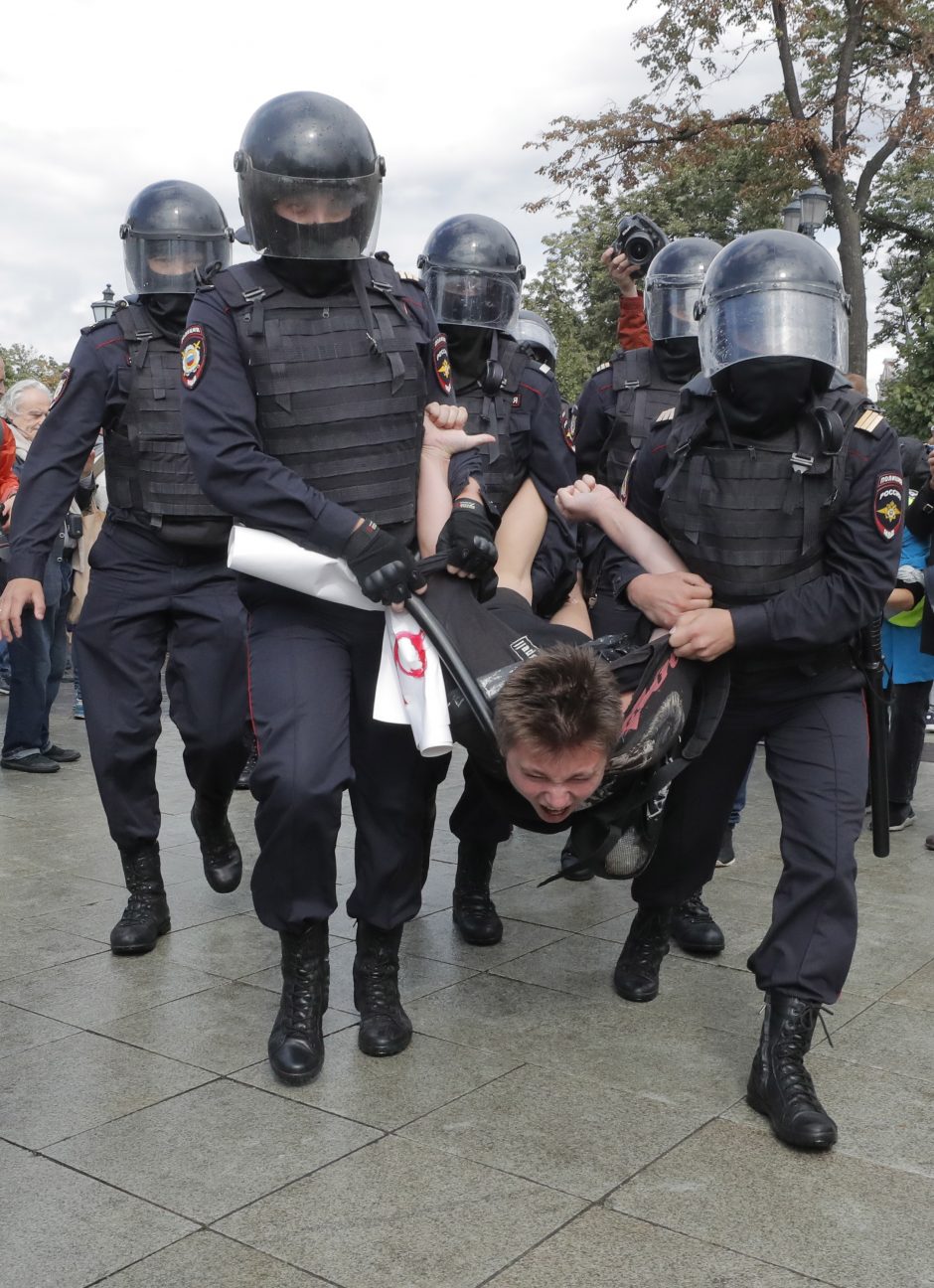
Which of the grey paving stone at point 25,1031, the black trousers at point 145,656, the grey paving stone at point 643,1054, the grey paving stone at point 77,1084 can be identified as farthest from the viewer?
the black trousers at point 145,656

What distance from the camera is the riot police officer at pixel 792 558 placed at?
3357 millimetres

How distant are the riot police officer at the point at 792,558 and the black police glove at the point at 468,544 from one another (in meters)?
0.48

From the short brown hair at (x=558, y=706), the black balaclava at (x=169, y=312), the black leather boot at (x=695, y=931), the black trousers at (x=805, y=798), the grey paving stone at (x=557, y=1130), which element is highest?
the black balaclava at (x=169, y=312)

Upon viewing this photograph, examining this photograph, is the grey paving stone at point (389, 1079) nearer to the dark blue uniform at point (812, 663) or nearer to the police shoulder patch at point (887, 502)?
the dark blue uniform at point (812, 663)

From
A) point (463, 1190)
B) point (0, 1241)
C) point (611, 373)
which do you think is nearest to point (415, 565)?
point (463, 1190)

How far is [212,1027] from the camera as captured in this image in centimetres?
390

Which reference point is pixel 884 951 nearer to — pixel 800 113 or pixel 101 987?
pixel 101 987

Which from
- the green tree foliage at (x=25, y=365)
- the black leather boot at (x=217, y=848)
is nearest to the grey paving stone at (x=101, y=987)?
the black leather boot at (x=217, y=848)

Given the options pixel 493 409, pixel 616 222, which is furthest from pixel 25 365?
pixel 493 409

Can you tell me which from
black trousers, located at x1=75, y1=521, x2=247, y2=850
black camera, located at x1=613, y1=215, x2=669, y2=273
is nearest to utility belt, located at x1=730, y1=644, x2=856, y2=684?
black trousers, located at x1=75, y1=521, x2=247, y2=850

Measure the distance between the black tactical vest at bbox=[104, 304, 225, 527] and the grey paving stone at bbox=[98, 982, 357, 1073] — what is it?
150cm

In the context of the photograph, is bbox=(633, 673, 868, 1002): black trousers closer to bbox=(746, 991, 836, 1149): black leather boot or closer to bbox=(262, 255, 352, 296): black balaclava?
bbox=(746, 991, 836, 1149): black leather boot

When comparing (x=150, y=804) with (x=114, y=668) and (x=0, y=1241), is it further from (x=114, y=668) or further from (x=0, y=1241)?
(x=0, y=1241)

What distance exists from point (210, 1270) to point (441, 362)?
7.70 ft
